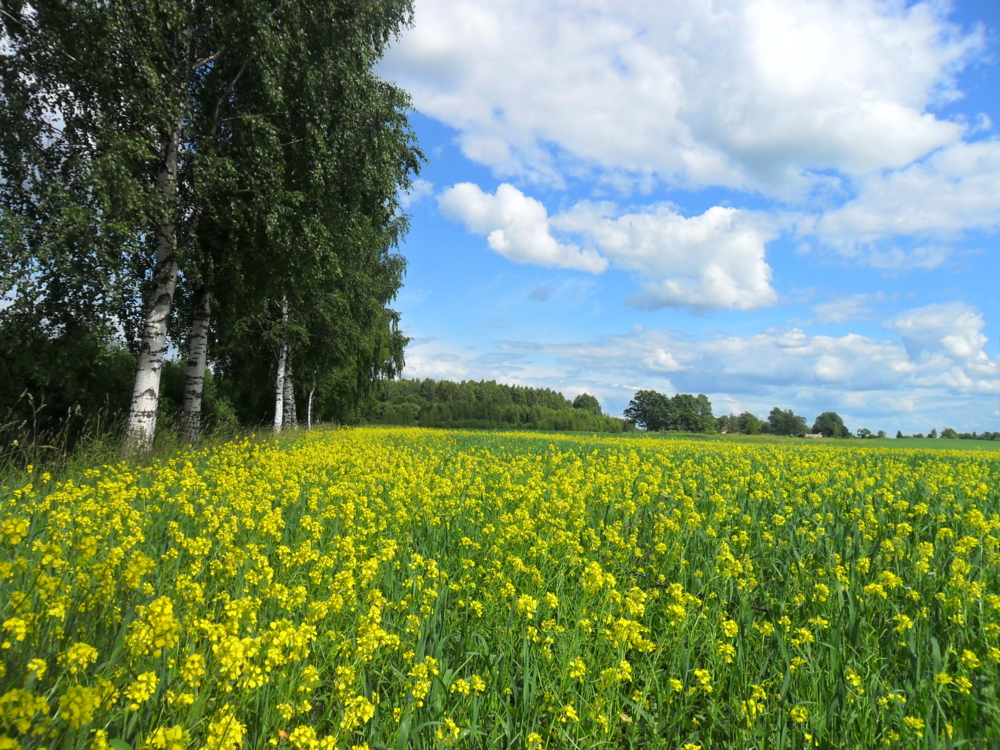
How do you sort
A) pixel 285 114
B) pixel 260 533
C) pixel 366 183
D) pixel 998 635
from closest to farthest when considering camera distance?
pixel 998 635 → pixel 260 533 → pixel 285 114 → pixel 366 183

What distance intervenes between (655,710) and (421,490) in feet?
14.1

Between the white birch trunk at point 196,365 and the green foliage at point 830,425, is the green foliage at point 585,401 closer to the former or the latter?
the green foliage at point 830,425

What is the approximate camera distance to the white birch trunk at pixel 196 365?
1349cm

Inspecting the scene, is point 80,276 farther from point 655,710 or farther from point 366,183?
point 655,710

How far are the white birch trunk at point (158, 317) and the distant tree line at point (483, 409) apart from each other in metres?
26.9

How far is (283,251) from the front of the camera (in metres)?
12.7

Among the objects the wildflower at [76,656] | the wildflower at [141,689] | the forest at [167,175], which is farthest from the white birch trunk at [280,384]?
the wildflower at [141,689]

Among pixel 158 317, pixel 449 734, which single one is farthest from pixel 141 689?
pixel 158 317

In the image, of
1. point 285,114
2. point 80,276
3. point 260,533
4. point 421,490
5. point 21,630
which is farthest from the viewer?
point 285,114

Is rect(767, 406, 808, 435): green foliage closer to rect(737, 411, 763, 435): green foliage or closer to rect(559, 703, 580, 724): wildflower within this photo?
rect(737, 411, 763, 435): green foliage

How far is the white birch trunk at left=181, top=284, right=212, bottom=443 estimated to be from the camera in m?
13.5

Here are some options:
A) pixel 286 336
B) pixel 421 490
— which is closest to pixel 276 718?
pixel 421 490

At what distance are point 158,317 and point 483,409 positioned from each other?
286 feet

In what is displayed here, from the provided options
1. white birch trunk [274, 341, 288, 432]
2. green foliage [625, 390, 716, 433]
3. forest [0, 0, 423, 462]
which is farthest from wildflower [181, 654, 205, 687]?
green foliage [625, 390, 716, 433]
